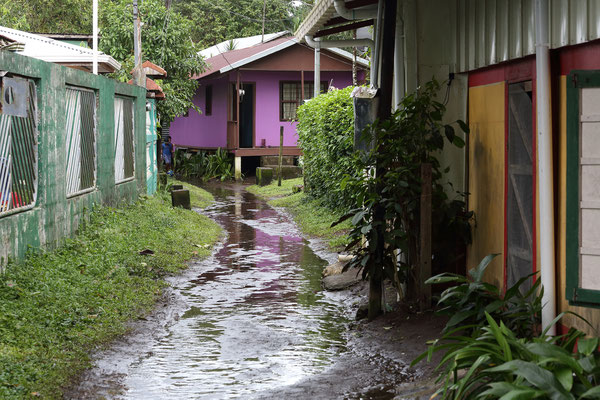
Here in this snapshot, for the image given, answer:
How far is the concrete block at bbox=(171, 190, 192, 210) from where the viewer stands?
1719 centimetres

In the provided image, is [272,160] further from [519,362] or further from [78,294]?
[519,362]

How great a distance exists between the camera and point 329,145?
15984mm

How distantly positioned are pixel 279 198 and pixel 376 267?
13904mm

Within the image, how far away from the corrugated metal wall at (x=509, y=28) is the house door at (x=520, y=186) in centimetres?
38

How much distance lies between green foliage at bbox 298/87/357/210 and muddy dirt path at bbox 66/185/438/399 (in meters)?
3.55

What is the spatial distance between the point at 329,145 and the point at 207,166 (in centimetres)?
1414

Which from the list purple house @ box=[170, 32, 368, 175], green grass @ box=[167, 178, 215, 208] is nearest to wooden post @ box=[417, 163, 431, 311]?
green grass @ box=[167, 178, 215, 208]

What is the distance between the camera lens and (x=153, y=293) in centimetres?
938

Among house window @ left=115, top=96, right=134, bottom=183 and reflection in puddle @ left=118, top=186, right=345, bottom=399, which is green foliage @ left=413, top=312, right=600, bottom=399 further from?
house window @ left=115, top=96, right=134, bottom=183

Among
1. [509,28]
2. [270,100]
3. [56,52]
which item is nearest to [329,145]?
[56,52]

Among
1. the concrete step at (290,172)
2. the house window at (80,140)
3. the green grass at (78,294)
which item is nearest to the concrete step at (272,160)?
the concrete step at (290,172)

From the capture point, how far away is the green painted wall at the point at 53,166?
8.10 meters

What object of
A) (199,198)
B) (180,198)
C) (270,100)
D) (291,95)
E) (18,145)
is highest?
(291,95)

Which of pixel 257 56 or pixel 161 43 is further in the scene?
pixel 257 56
